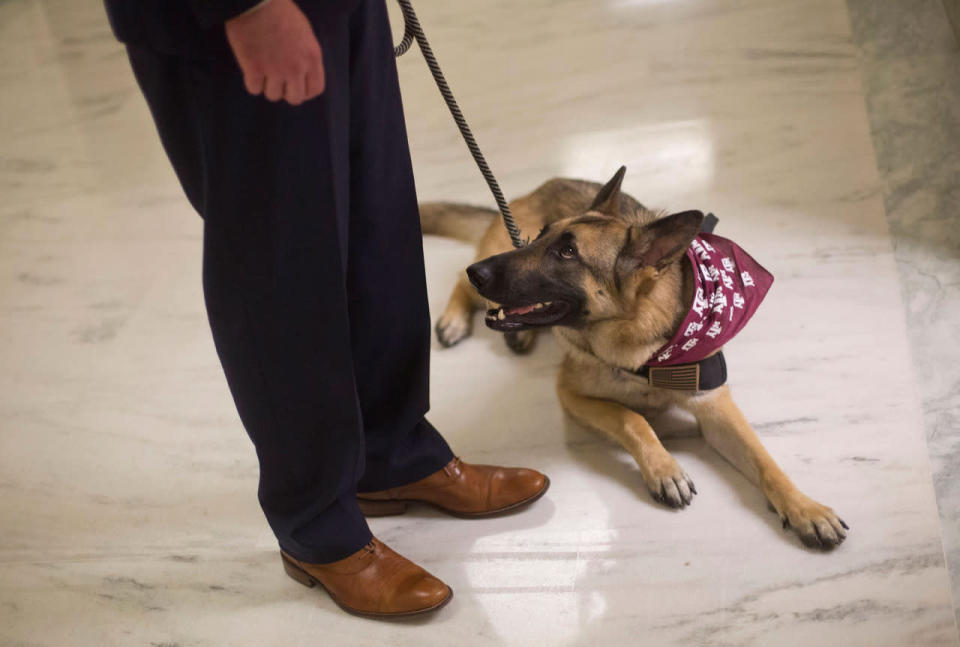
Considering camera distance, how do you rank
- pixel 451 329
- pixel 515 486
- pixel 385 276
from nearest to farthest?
pixel 385 276 < pixel 515 486 < pixel 451 329

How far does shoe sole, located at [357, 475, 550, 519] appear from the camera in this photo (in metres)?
2.07

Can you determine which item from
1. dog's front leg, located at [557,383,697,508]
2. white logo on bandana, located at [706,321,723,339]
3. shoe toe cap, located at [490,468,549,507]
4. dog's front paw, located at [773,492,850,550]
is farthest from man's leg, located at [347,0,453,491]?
dog's front paw, located at [773,492,850,550]

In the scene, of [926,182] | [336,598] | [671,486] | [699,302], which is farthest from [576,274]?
[926,182]

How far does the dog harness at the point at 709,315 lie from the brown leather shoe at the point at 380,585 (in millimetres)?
733

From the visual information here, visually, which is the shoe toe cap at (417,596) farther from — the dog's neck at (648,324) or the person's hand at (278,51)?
the person's hand at (278,51)

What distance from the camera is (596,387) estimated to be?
2.20m

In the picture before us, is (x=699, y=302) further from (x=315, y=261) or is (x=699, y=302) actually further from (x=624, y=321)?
(x=315, y=261)

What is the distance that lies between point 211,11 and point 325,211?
35 centimetres

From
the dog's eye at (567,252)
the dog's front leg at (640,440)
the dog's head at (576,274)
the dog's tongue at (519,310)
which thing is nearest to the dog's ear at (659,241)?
the dog's head at (576,274)

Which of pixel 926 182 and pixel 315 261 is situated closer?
pixel 315 261

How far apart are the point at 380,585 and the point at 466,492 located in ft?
1.03

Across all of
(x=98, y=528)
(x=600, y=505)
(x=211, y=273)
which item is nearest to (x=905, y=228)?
(x=600, y=505)

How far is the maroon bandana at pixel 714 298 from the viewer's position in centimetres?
195

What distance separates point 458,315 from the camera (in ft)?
8.53
